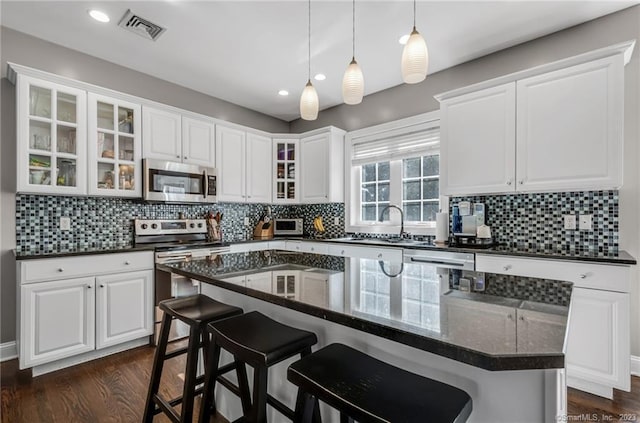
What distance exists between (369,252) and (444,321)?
2388 mm

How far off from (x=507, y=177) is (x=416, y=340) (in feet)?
7.69

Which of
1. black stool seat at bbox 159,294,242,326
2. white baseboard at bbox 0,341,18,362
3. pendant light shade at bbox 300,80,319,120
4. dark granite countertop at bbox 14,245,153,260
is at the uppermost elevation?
pendant light shade at bbox 300,80,319,120

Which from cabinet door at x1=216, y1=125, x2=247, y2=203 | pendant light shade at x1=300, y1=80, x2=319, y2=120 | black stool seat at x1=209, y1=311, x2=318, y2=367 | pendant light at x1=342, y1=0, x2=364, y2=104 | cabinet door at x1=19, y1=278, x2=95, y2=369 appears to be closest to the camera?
black stool seat at x1=209, y1=311, x2=318, y2=367

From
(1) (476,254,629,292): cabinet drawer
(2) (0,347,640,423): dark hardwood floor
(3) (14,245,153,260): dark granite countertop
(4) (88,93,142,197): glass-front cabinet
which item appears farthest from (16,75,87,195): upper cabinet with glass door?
(1) (476,254,629,292): cabinet drawer

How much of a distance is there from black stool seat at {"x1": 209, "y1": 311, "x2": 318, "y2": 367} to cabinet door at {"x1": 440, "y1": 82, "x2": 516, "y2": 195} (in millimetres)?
2213

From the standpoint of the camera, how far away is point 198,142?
11.5 feet

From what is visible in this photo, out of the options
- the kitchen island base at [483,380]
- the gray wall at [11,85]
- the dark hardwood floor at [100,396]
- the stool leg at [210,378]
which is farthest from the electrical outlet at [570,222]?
the gray wall at [11,85]

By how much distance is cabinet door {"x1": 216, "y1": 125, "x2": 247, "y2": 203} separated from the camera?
146 inches

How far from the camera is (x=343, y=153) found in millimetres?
4129

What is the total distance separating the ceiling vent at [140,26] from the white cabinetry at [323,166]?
6.68ft

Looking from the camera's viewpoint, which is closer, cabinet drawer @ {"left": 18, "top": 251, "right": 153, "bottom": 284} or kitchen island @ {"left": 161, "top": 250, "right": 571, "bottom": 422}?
kitchen island @ {"left": 161, "top": 250, "right": 571, "bottom": 422}

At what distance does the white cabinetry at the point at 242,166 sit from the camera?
3744mm

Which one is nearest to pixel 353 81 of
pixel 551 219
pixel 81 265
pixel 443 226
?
pixel 443 226

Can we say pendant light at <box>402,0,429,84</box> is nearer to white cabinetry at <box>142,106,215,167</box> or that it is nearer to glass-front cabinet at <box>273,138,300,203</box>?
white cabinetry at <box>142,106,215,167</box>
